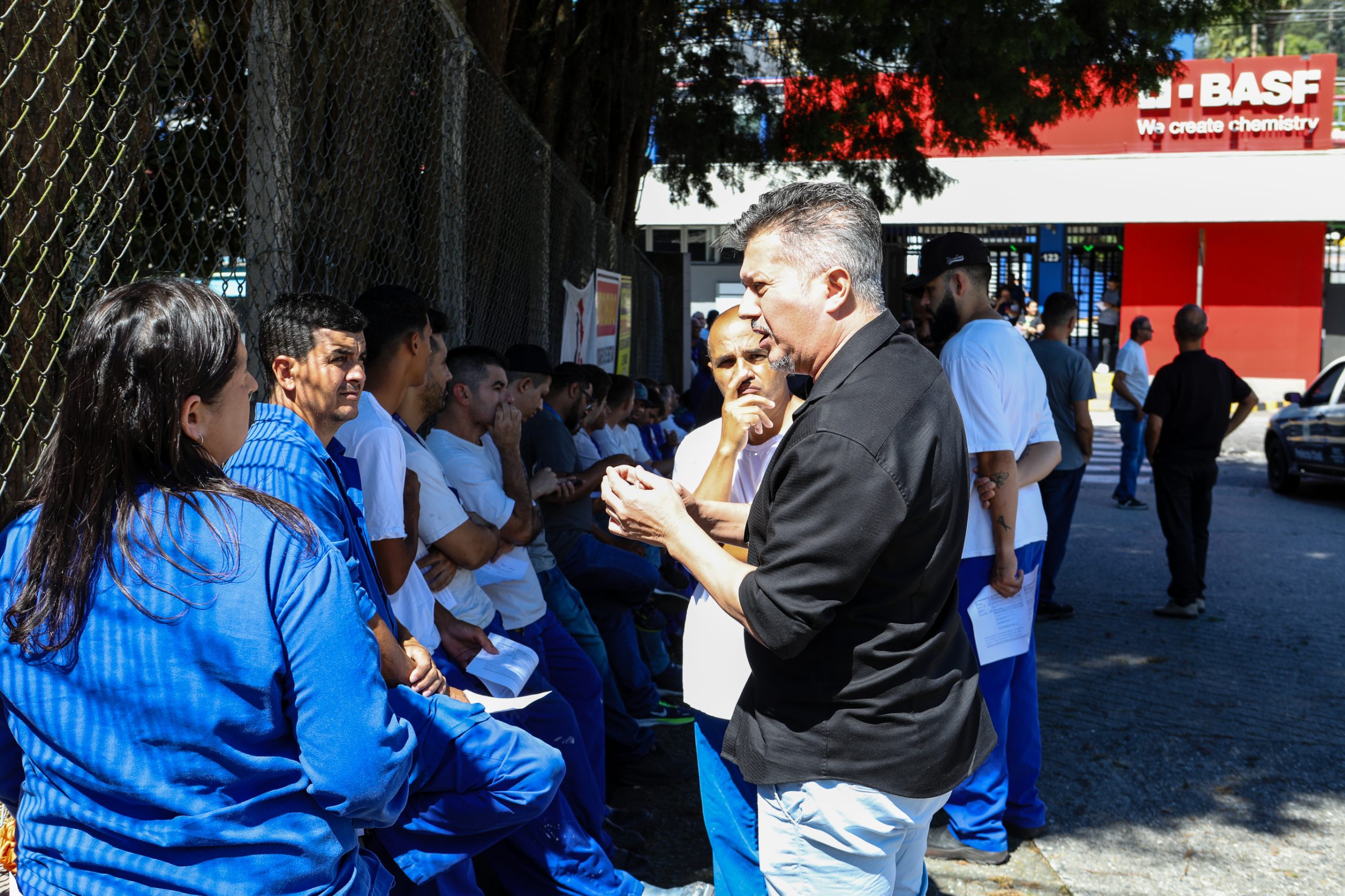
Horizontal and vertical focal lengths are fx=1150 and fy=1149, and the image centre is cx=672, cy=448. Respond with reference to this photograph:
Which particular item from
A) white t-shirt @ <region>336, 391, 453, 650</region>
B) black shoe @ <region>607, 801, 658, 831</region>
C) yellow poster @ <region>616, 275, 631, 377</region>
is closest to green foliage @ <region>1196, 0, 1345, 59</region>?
yellow poster @ <region>616, 275, 631, 377</region>

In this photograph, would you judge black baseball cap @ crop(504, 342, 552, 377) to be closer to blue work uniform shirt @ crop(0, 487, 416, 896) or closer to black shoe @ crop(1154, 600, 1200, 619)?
blue work uniform shirt @ crop(0, 487, 416, 896)

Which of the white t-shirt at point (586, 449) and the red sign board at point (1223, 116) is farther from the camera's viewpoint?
Result: the red sign board at point (1223, 116)

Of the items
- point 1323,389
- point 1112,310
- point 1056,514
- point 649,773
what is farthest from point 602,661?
point 1112,310

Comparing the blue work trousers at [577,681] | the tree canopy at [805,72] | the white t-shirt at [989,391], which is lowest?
the blue work trousers at [577,681]

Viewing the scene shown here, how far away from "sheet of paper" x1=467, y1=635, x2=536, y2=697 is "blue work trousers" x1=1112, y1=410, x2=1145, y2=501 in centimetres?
947

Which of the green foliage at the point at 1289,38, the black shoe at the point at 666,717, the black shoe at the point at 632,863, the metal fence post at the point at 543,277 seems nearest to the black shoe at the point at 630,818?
the black shoe at the point at 632,863

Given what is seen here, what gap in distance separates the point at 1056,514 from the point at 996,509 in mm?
Result: 3996

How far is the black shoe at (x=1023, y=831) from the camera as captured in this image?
4.48 metres

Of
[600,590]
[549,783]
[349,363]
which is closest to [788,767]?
[549,783]

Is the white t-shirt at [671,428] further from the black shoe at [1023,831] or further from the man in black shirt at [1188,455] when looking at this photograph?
the black shoe at [1023,831]

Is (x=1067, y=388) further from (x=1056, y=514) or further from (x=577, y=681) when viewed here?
(x=577, y=681)

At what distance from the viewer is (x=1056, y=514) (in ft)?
25.6

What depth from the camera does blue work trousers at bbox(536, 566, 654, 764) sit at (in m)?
4.76

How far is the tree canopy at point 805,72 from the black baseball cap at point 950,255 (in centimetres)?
278
